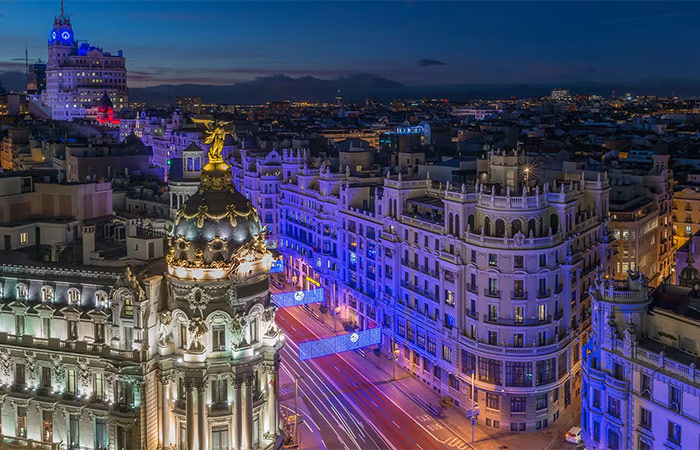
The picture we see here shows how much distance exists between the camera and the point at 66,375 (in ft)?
233

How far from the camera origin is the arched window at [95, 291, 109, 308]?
69.6 metres

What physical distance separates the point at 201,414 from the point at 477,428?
37.6 metres

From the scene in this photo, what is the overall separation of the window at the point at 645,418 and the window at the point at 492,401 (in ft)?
85.6

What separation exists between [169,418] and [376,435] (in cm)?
2748

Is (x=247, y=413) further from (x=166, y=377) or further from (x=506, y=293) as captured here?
(x=506, y=293)

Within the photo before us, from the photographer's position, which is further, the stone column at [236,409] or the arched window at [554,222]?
the arched window at [554,222]

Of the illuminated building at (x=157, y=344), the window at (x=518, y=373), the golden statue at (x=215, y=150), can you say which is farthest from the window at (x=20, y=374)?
the window at (x=518, y=373)

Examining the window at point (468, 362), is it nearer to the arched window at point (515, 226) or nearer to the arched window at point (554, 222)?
A: the arched window at point (515, 226)

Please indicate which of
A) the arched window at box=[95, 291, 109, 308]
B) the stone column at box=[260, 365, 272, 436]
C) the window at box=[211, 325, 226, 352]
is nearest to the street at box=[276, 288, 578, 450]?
the stone column at box=[260, 365, 272, 436]

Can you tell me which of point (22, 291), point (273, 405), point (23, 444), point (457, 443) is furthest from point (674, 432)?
point (22, 291)

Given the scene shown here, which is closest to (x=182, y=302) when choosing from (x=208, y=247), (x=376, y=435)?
(x=208, y=247)

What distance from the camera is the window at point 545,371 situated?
294 ft

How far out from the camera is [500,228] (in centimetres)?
8981

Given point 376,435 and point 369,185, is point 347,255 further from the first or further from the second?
point 376,435
